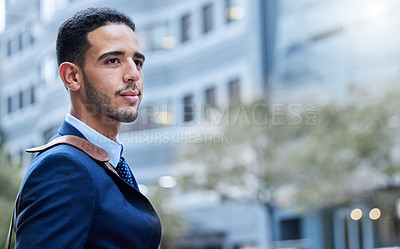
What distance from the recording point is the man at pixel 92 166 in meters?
1.48

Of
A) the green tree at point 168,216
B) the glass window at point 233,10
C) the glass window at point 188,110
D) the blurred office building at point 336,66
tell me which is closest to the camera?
the blurred office building at point 336,66

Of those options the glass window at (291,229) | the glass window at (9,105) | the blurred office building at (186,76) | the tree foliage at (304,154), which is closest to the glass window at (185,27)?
the blurred office building at (186,76)

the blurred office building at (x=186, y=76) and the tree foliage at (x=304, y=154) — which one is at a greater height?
the blurred office building at (x=186, y=76)

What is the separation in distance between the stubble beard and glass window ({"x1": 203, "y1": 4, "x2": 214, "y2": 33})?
2434cm

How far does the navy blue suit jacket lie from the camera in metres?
1.47

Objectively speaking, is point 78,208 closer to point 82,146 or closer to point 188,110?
point 82,146

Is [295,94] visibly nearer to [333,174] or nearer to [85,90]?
[333,174]

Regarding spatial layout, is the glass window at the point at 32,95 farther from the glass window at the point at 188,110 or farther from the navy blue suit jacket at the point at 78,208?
the navy blue suit jacket at the point at 78,208

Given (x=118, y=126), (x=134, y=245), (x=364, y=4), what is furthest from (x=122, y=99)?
(x=364, y=4)

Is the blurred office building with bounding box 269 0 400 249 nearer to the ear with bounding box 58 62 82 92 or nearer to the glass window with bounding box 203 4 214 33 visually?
the glass window with bounding box 203 4 214 33

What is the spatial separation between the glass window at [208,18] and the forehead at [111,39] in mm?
24284

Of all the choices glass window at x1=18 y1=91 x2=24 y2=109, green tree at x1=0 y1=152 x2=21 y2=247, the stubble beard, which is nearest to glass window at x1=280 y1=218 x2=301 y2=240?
green tree at x1=0 y1=152 x2=21 y2=247

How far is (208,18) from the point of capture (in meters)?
26.0

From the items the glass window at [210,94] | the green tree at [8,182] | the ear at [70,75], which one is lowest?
the ear at [70,75]
